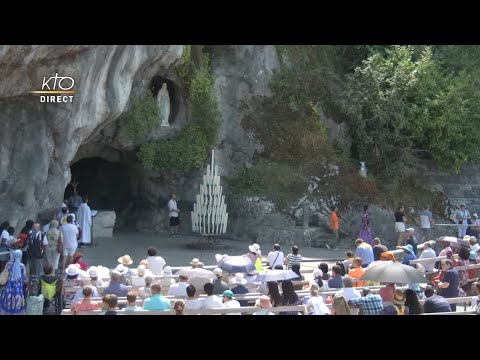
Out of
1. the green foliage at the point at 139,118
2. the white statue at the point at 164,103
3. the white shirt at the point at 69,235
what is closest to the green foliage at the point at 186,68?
the white statue at the point at 164,103

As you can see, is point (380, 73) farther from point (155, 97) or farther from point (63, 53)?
point (63, 53)

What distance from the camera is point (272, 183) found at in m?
25.1

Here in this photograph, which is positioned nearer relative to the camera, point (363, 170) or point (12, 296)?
point (12, 296)

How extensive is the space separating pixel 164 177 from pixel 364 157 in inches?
271

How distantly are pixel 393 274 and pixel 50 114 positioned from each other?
11115mm

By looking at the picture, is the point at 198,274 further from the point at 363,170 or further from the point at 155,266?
the point at 363,170

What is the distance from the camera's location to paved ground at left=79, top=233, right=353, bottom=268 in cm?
1962

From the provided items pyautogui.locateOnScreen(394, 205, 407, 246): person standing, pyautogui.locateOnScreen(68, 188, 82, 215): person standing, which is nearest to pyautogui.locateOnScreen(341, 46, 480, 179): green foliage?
pyautogui.locateOnScreen(394, 205, 407, 246): person standing

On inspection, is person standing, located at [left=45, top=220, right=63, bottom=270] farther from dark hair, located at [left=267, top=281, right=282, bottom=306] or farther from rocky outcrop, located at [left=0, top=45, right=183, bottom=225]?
dark hair, located at [left=267, top=281, right=282, bottom=306]

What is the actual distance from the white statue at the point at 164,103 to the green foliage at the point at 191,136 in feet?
2.02

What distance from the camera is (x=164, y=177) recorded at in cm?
2502

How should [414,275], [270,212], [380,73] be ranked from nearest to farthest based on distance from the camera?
1. [414,275]
2. [270,212]
3. [380,73]

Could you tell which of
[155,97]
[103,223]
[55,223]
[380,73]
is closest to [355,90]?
[380,73]

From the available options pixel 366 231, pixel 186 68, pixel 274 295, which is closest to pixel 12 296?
pixel 274 295
